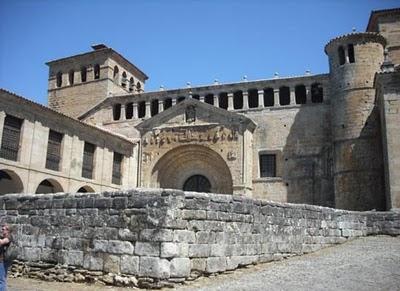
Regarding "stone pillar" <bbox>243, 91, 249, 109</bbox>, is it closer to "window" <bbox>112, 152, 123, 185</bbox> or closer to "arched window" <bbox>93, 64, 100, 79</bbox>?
"window" <bbox>112, 152, 123, 185</bbox>

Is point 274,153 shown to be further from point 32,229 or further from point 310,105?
point 32,229

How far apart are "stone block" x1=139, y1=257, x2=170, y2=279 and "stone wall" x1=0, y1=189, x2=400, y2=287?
0.01 meters

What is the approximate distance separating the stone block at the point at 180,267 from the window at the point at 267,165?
1650cm

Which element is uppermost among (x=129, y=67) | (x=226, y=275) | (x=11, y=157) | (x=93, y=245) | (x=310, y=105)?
(x=129, y=67)

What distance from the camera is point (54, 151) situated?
65.0ft

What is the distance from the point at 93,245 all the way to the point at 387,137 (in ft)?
45.3

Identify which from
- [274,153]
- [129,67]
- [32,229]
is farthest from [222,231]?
[129,67]

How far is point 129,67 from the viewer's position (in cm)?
3081

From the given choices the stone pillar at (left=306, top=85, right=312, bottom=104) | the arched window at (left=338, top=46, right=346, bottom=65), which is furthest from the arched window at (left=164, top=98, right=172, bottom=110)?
the arched window at (left=338, top=46, right=346, bottom=65)

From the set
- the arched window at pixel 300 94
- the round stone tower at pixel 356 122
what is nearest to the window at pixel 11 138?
the arched window at pixel 300 94

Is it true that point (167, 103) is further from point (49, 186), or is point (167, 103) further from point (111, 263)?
point (111, 263)

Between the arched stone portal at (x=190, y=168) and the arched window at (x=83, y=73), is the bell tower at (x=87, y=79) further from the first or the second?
the arched stone portal at (x=190, y=168)

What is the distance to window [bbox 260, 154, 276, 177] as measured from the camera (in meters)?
23.0

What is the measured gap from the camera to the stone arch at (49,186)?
776 inches
